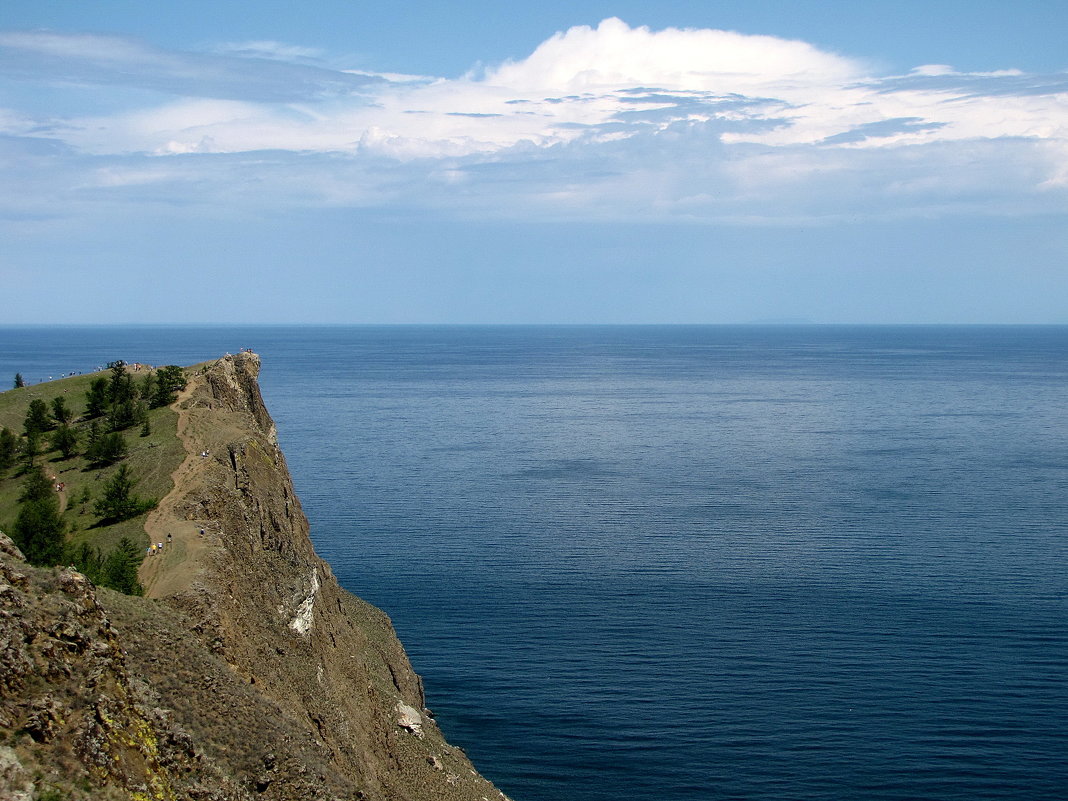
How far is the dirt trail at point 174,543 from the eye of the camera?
35156 millimetres

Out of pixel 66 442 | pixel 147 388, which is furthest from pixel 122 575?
pixel 147 388

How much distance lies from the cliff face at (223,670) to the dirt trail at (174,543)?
0.39ft

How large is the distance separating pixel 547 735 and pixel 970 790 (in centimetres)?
2251

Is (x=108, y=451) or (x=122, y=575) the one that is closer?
(x=122, y=575)

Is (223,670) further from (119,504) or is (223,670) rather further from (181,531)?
(119,504)

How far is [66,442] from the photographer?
184 ft

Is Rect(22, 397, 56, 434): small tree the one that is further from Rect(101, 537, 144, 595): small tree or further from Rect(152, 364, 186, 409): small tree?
Rect(101, 537, 144, 595): small tree

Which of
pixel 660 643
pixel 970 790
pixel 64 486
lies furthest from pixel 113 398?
pixel 970 790

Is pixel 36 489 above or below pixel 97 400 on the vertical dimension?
below

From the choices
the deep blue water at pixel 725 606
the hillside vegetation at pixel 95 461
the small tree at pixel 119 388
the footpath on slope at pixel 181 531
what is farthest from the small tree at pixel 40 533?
the deep blue water at pixel 725 606

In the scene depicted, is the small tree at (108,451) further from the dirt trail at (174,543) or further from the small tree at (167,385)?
the small tree at (167,385)

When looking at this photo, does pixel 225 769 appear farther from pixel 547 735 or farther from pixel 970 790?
pixel 970 790

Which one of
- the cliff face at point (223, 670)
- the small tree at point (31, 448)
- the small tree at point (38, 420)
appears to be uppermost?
the small tree at point (38, 420)

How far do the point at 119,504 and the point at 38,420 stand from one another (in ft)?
71.2
